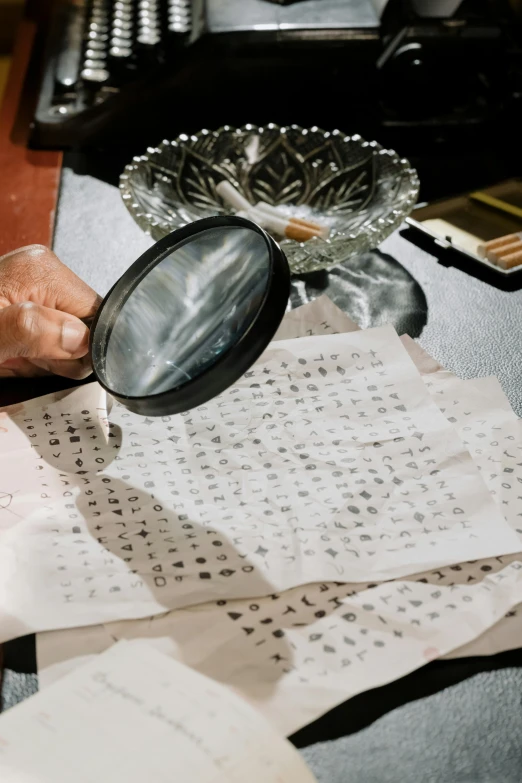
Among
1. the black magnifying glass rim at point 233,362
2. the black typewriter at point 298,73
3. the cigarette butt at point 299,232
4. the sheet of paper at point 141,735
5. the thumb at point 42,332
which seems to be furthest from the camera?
the black typewriter at point 298,73

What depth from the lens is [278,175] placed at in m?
1.20

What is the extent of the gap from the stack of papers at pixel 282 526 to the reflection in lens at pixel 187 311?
3.9 inches

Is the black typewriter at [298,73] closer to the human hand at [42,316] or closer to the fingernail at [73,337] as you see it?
the human hand at [42,316]

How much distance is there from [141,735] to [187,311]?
0.37 m

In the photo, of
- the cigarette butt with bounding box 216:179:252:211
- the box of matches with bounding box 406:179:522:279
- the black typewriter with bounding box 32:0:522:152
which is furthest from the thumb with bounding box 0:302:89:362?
the black typewriter with bounding box 32:0:522:152

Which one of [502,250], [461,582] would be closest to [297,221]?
[502,250]

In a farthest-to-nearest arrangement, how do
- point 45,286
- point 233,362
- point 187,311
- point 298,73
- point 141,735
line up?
point 298,73 → point 45,286 → point 187,311 → point 233,362 → point 141,735

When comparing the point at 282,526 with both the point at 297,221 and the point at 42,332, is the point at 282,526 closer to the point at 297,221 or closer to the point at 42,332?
the point at 42,332

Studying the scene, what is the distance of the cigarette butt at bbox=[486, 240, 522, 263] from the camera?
1048 millimetres

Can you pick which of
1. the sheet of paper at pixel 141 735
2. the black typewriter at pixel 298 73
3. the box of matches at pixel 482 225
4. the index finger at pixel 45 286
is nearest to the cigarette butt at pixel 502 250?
the box of matches at pixel 482 225

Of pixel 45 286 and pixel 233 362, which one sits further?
pixel 45 286

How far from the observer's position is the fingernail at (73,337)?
759mm

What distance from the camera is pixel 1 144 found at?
4.57 feet

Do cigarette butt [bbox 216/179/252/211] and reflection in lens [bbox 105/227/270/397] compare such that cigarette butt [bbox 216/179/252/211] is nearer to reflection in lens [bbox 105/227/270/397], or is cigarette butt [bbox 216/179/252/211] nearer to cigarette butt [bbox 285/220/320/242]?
cigarette butt [bbox 285/220/320/242]
